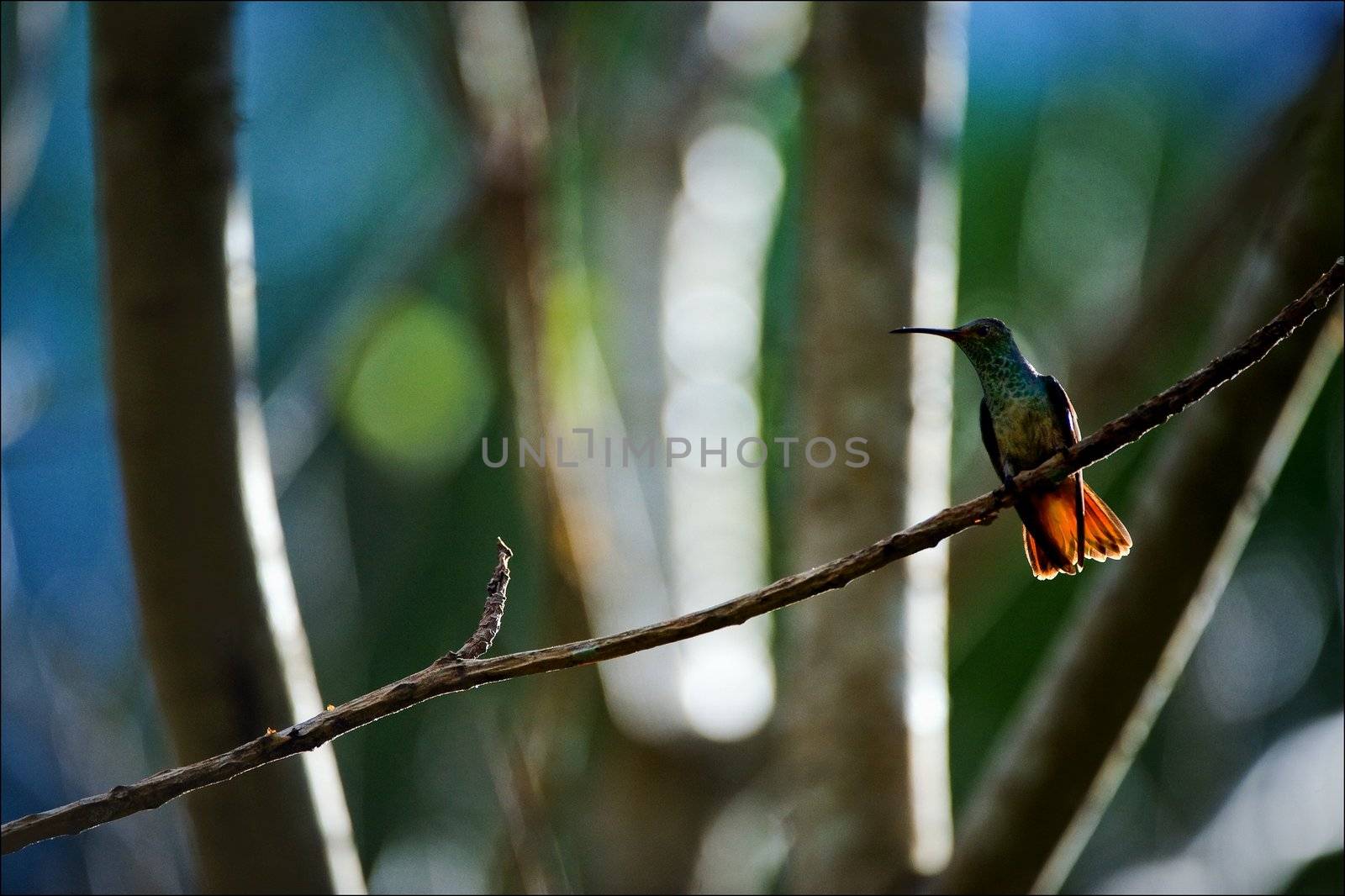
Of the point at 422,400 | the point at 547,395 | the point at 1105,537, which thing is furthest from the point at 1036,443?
the point at 422,400

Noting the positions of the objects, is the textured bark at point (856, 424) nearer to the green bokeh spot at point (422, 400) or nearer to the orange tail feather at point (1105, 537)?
the orange tail feather at point (1105, 537)

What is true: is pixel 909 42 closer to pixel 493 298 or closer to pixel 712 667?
pixel 493 298

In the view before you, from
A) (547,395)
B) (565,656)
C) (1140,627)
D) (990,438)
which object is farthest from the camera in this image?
(547,395)

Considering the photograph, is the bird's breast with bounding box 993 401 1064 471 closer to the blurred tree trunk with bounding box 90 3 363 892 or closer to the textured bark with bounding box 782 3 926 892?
the textured bark with bounding box 782 3 926 892

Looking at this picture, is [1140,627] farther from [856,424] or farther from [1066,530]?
[856,424]

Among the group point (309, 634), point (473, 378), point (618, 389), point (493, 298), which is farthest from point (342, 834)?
point (473, 378)

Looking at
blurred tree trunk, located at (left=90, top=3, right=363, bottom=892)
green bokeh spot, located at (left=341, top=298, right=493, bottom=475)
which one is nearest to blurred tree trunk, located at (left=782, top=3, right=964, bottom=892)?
blurred tree trunk, located at (left=90, top=3, right=363, bottom=892)
